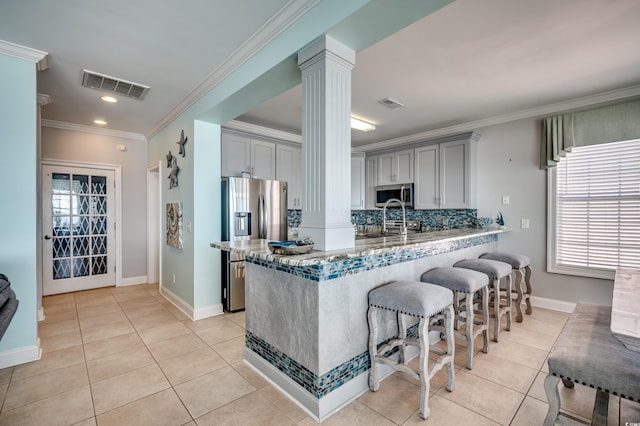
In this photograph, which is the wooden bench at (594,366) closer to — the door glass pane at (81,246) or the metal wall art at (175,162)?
the metal wall art at (175,162)

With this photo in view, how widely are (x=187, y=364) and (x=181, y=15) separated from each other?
258 cm

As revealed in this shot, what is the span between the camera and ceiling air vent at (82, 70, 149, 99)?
280 centimetres

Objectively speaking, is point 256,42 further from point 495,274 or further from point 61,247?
point 61,247

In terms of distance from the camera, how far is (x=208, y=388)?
2025 mm

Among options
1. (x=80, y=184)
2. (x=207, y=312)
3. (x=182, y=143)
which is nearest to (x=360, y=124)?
(x=182, y=143)

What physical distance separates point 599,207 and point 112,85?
5.50 metres

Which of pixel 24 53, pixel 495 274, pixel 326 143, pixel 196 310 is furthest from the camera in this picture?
pixel 196 310

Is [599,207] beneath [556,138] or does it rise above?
beneath

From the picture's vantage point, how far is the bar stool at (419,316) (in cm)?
172

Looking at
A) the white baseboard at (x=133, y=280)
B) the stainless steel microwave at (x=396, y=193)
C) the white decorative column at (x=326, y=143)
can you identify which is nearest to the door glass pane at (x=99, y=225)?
the white baseboard at (x=133, y=280)

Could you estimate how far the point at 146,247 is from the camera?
5.05 metres

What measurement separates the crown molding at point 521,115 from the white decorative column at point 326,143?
119 inches

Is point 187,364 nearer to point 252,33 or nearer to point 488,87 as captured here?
point 252,33

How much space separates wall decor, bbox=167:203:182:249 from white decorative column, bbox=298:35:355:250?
239 centimetres
